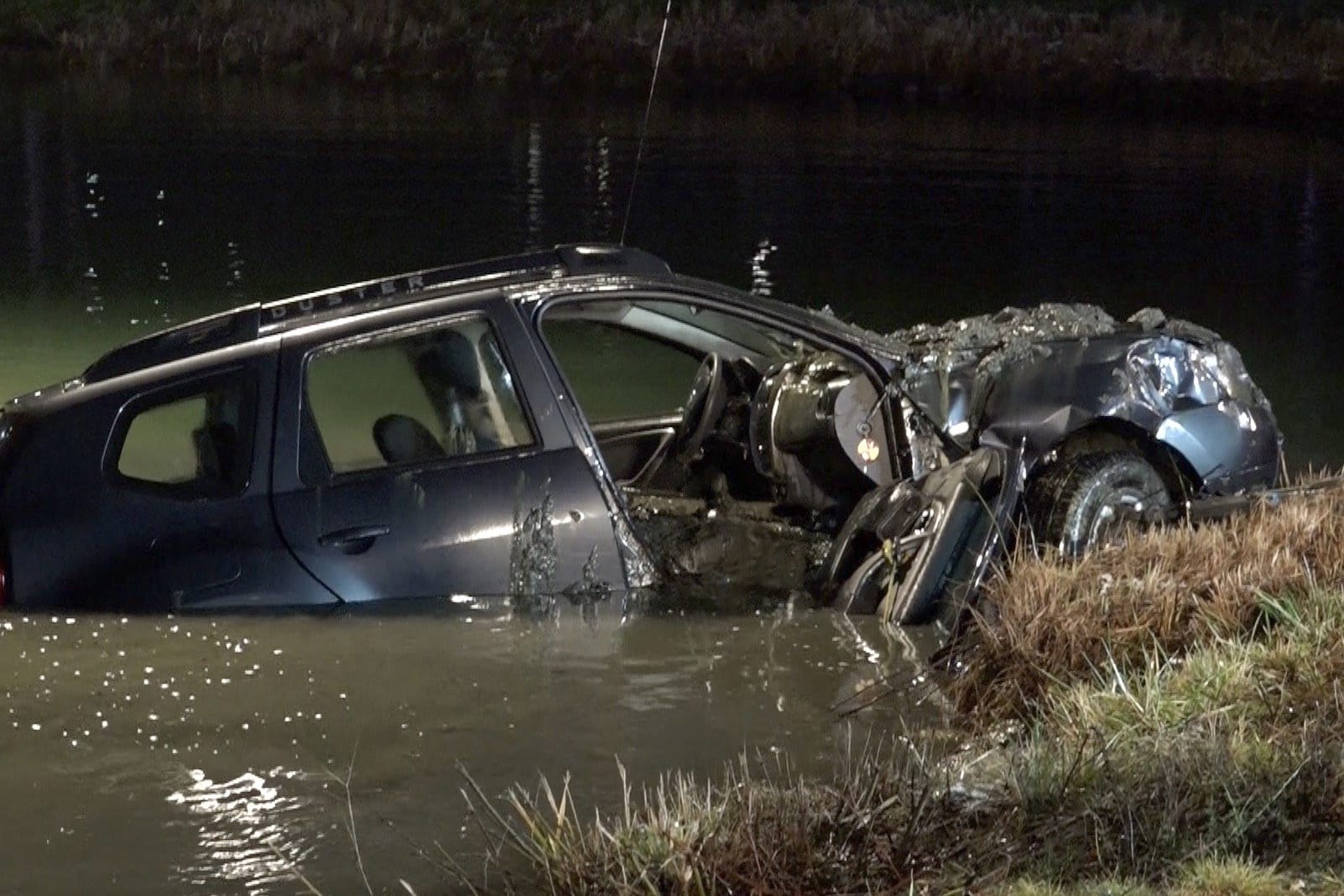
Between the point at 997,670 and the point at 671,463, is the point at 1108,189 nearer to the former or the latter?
the point at 671,463

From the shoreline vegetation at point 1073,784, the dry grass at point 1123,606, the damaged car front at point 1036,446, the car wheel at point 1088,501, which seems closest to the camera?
the shoreline vegetation at point 1073,784

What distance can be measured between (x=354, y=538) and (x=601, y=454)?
3.24 ft

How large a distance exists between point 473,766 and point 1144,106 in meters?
29.1

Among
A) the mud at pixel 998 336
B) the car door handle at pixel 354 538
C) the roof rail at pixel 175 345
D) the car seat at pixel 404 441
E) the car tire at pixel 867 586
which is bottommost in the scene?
the car tire at pixel 867 586

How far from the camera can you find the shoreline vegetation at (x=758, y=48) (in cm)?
3428

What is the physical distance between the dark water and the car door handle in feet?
1.10

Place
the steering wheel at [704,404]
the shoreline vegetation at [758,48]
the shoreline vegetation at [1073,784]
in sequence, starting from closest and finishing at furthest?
the shoreline vegetation at [1073,784] < the steering wheel at [704,404] < the shoreline vegetation at [758,48]

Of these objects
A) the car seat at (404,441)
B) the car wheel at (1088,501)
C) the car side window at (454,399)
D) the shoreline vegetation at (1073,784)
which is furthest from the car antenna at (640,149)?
the shoreline vegetation at (1073,784)

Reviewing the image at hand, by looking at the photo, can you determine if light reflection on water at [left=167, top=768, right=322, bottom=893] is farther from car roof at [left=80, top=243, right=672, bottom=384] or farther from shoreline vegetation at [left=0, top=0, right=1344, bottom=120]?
shoreline vegetation at [left=0, top=0, right=1344, bottom=120]

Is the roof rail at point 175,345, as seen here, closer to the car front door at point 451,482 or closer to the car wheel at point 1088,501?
the car front door at point 451,482

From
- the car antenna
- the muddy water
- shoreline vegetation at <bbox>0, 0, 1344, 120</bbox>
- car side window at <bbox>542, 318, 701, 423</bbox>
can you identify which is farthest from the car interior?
shoreline vegetation at <bbox>0, 0, 1344, 120</bbox>

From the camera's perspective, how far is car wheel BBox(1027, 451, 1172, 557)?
746 centimetres

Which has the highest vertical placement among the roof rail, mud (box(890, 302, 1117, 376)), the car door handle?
the roof rail

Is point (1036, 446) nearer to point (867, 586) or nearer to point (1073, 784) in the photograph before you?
point (867, 586)
